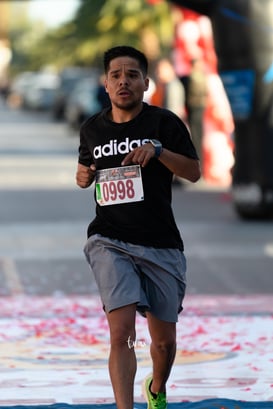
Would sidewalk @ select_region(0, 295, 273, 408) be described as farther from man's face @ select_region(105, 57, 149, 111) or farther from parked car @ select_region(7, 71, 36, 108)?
parked car @ select_region(7, 71, 36, 108)

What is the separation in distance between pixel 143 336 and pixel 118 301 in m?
3.12

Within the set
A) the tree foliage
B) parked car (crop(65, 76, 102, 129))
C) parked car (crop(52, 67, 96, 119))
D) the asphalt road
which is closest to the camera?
the asphalt road

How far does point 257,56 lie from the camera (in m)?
15.2

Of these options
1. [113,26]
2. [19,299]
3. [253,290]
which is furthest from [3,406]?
[113,26]

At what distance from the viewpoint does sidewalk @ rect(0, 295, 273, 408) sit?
7008mm

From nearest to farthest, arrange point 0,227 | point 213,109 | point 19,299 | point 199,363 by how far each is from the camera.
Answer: point 199,363 < point 19,299 < point 0,227 < point 213,109

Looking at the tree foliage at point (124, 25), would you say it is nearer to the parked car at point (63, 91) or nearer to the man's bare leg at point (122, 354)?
the parked car at point (63, 91)

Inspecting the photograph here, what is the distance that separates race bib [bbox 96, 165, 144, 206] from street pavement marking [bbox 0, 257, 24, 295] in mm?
5070

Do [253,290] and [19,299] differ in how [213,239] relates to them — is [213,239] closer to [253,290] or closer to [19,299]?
[253,290]

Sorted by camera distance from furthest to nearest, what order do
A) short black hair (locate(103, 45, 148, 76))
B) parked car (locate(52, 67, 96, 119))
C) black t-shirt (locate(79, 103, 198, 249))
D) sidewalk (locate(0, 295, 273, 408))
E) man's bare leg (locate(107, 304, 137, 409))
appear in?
parked car (locate(52, 67, 96, 119))
sidewalk (locate(0, 295, 273, 408))
short black hair (locate(103, 45, 148, 76))
black t-shirt (locate(79, 103, 198, 249))
man's bare leg (locate(107, 304, 137, 409))

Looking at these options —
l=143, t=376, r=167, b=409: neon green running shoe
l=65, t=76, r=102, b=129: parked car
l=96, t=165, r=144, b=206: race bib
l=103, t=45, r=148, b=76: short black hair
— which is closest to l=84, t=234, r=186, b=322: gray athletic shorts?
l=96, t=165, r=144, b=206: race bib

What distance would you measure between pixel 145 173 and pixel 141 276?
47cm

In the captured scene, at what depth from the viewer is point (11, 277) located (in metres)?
11.8

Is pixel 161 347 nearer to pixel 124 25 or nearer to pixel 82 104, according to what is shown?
pixel 82 104
